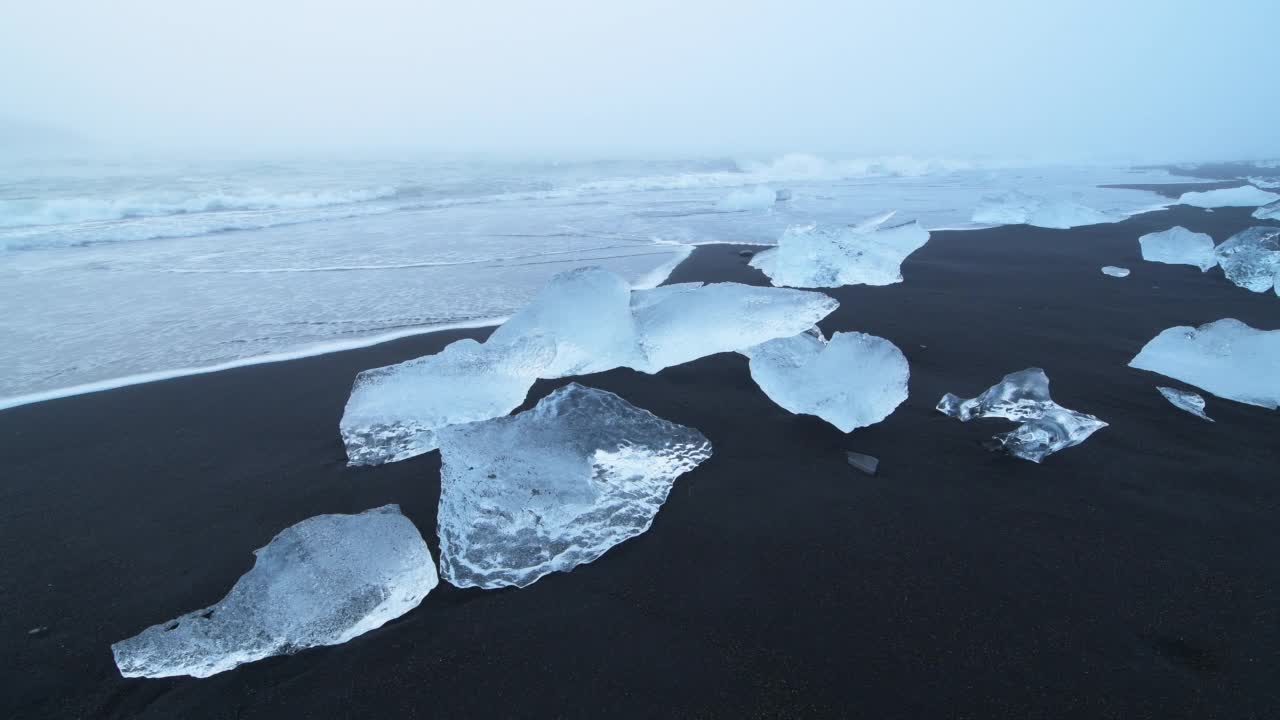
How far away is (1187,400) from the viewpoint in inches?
95.5

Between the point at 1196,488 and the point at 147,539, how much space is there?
3.46 metres

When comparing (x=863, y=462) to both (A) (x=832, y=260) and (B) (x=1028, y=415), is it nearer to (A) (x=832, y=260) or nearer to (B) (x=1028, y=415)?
(B) (x=1028, y=415)

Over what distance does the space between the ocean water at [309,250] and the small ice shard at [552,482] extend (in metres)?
2.01

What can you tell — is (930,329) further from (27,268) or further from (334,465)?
(27,268)

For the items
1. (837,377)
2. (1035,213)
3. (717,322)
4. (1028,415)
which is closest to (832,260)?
(717,322)

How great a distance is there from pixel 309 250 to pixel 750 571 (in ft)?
23.1

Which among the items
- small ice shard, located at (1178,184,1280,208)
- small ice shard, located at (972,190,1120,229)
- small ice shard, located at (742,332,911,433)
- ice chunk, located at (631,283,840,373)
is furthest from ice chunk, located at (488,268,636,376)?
small ice shard, located at (1178,184,1280,208)

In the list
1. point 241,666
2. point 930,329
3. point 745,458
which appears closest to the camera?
point 241,666

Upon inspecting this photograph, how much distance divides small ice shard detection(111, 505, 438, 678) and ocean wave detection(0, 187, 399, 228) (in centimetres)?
1168

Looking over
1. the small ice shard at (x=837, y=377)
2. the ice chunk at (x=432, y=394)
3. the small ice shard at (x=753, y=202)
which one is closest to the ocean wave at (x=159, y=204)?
the small ice shard at (x=753, y=202)

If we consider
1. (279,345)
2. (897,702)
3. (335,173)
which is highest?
→ (335,173)

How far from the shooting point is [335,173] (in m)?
18.9

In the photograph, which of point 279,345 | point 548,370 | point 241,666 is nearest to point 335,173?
point 279,345

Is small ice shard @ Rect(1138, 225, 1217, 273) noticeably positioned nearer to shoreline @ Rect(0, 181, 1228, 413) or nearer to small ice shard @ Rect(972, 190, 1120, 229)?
small ice shard @ Rect(972, 190, 1120, 229)
